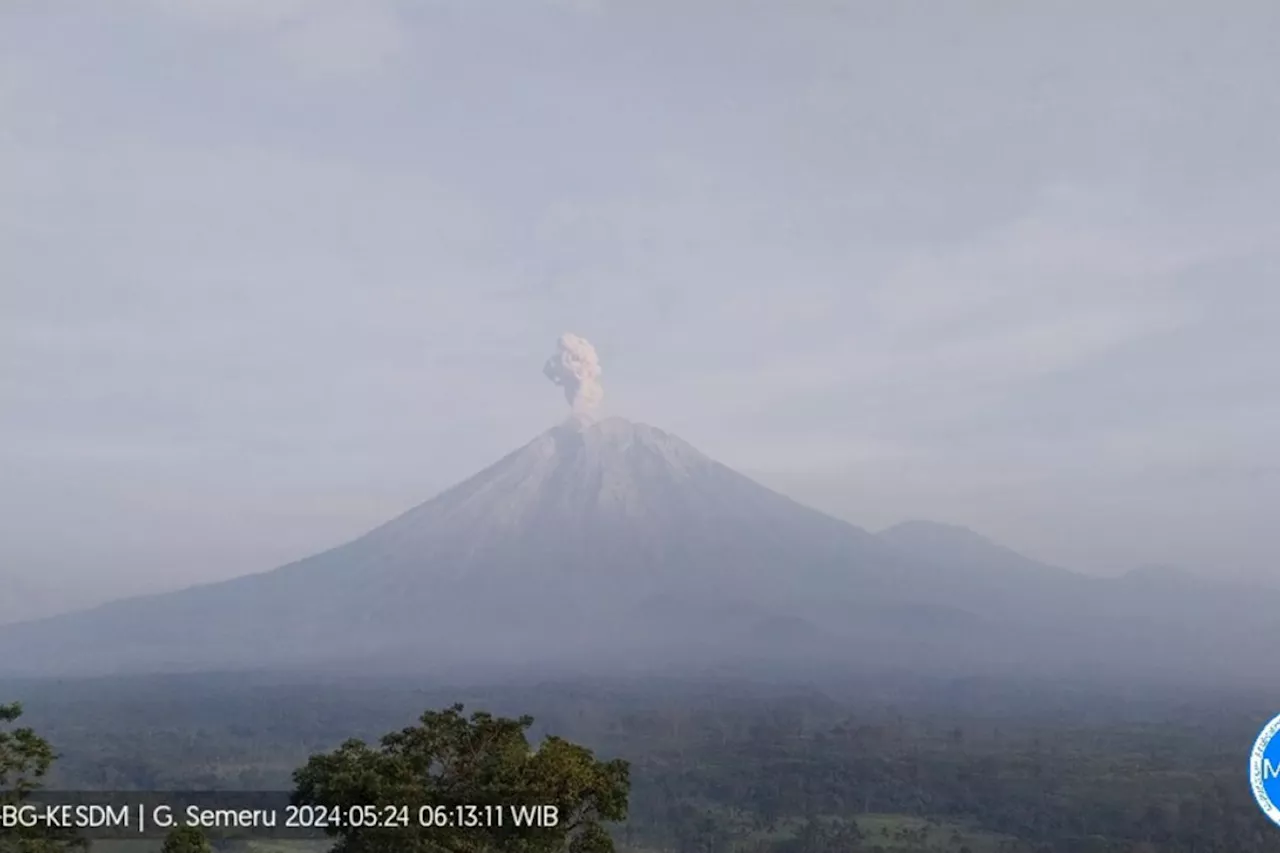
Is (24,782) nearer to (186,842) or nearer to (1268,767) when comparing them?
(186,842)

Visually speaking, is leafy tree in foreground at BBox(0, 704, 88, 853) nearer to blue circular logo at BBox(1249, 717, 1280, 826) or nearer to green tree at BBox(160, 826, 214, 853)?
green tree at BBox(160, 826, 214, 853)

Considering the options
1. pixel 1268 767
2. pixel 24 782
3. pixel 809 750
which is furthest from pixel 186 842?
pixel 809 750

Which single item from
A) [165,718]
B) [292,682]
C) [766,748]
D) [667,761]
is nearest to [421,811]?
[667,761]

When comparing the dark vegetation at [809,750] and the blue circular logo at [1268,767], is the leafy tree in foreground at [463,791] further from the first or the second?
the blue circular logo at [1268,767]

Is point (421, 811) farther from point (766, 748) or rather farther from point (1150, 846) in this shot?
point (766, 748)

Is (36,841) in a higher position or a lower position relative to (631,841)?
higher

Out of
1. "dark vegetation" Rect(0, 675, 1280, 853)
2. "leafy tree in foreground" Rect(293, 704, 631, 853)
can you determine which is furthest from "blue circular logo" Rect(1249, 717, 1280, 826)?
"dark vegetation" Rect(0, 675, 1280, 853)
